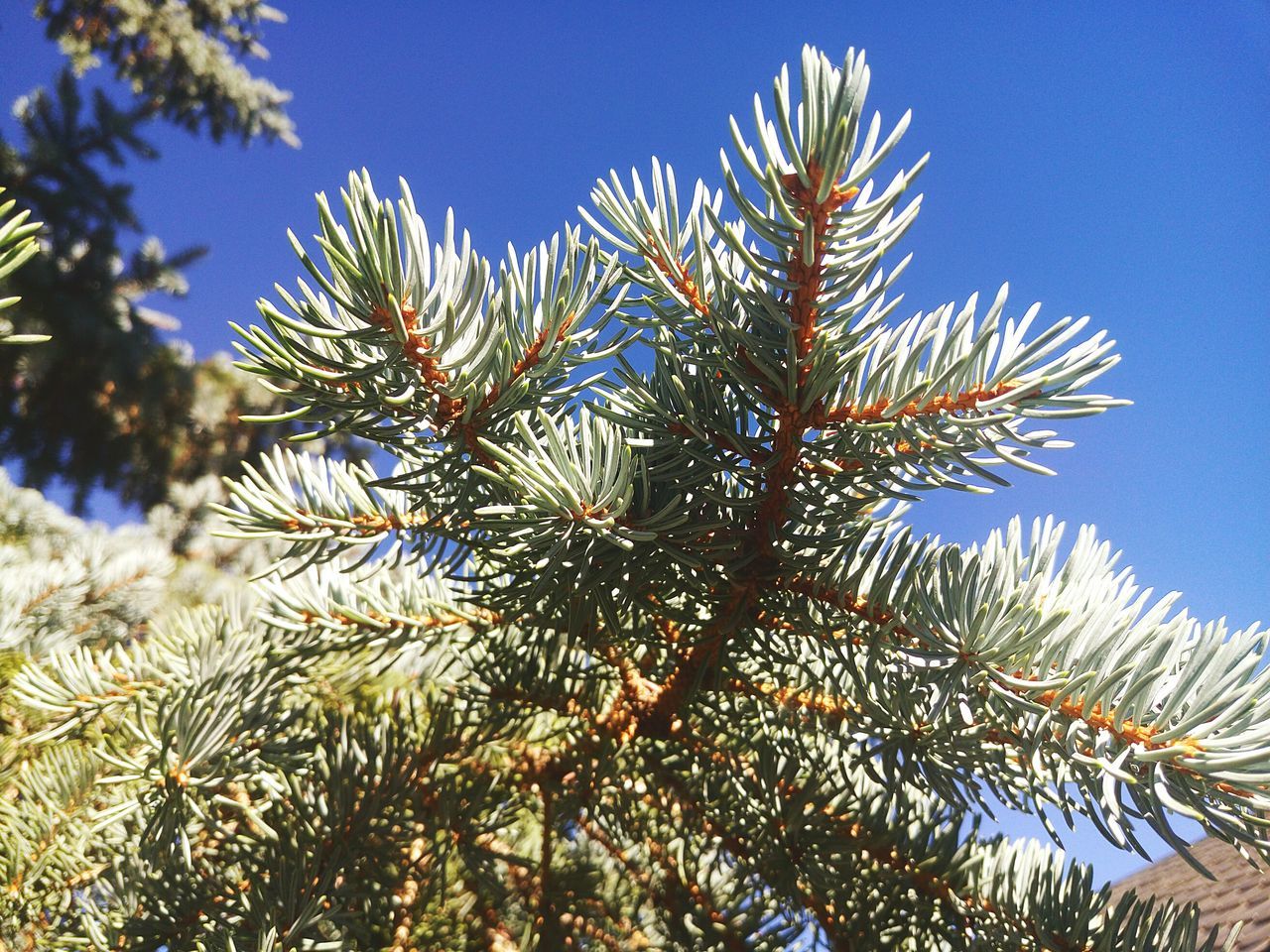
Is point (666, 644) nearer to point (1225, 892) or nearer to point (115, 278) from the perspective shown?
point (1225, 892)

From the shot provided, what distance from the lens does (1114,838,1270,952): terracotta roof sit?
83cm

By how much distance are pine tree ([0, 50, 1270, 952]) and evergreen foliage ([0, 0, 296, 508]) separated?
15.2ft

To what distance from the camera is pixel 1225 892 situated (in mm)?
1025

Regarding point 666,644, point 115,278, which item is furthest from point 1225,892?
point 115,278

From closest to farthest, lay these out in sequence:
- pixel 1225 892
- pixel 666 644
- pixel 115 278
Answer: pixel 666 644 → pixel 1225 892 → pixel 115 278

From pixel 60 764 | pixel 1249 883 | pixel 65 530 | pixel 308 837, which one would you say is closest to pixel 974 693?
pixel 308 837

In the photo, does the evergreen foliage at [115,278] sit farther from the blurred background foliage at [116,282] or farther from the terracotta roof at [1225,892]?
the terracotta roof at [1225,892]

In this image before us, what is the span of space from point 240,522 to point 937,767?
57 centimetres

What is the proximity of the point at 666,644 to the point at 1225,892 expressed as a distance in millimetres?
904

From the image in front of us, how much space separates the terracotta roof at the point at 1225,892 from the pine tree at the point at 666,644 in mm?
298

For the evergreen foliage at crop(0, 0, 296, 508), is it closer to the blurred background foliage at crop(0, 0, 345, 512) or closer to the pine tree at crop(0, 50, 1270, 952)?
the blurred background foliage at crop(0, 0, 345, 512)

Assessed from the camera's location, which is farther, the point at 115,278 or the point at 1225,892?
the point at 115,278

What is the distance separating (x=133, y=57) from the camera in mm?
6176

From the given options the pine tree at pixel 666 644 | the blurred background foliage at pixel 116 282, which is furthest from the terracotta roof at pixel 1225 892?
the blurred background foliage at pixel 116 282
